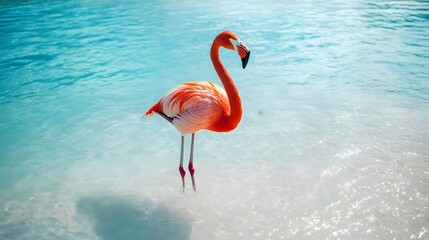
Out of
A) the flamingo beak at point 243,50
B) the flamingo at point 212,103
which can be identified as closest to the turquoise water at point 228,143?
the flamingo at point 212,103

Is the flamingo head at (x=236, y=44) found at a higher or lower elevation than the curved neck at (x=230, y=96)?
higher

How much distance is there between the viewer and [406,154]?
336 cm

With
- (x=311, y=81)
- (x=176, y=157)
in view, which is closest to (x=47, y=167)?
(x=176, y=157)

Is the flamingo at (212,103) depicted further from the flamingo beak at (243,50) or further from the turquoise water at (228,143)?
the turquoise water at (228,143)

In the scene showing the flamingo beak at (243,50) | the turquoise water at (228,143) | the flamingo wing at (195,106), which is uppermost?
the flamingo beak at (243,50)

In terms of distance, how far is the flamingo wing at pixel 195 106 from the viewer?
267cm

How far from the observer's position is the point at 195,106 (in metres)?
2.69

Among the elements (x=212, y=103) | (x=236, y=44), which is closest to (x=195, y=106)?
(x=212, y=103)

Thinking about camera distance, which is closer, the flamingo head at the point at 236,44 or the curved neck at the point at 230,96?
the flamingo head at the point at 236,44

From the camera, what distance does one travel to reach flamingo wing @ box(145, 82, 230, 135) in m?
2.67

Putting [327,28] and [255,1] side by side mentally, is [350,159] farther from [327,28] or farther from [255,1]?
[255,1]

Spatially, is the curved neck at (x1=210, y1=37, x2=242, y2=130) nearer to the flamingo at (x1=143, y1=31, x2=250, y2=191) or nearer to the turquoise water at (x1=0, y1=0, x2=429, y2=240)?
the flamingo at (x1=143, y1=31, x2=250, y2=191)

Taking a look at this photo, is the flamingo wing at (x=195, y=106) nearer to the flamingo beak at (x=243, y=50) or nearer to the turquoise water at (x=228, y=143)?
the flamingo beak at (x=243, y=50)

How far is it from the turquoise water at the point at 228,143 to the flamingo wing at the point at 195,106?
0.68 metres
